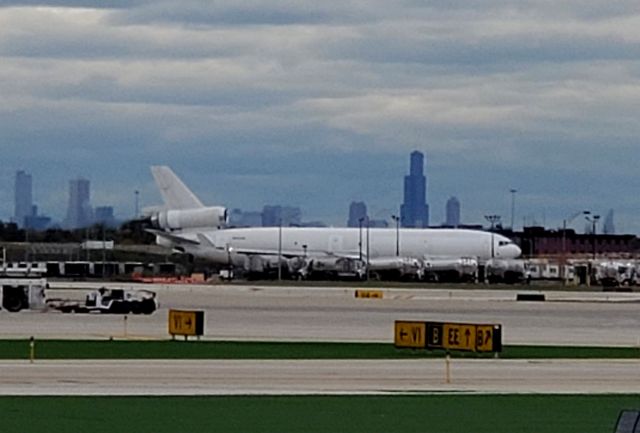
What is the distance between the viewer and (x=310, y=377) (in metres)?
50.5

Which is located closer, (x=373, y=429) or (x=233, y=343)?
(x=373, y=429)

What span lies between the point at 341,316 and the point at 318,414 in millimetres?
58056

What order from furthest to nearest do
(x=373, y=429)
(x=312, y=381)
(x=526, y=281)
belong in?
1. (x=526, y=281)
2. (x=312, y=381)
3. (x=373, y=429)

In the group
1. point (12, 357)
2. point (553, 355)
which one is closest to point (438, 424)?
point (12, 357)

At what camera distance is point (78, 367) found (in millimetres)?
52844

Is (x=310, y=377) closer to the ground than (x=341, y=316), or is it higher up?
closer to the ground

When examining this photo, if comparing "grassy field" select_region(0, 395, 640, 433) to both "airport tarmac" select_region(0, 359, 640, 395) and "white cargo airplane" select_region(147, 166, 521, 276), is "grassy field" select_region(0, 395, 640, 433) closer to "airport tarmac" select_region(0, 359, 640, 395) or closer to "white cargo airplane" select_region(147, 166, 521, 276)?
"airport tarmac" select_region(0, 359, 640, 395)

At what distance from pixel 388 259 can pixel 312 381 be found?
142 meters

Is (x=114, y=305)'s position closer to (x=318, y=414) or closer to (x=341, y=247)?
(x=318, y=414)

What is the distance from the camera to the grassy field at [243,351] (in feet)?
198

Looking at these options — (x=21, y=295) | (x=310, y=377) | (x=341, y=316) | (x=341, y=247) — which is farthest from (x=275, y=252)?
(x=310, y=377)

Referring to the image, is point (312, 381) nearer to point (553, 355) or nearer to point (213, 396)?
point (213, 396)

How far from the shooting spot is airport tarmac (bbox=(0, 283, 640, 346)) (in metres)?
77.0

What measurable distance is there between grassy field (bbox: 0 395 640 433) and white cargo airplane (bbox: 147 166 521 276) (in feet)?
460
